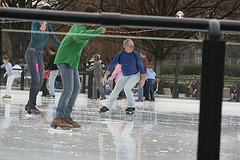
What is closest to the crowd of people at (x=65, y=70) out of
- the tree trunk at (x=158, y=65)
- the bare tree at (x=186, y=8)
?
the tree trunk at (x=158, y=65)

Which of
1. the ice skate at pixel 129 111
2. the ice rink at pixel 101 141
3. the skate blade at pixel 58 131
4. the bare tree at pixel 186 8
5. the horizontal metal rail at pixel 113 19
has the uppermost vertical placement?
the bare tree at pixel 186 8

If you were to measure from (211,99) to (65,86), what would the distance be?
3.79 m

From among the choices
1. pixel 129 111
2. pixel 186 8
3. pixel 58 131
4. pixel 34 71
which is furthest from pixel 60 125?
pixel 186 8

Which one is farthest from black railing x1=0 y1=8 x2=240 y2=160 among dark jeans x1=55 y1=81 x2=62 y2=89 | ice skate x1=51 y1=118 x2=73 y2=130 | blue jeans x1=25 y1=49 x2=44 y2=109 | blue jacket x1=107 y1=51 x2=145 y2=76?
blue jacket x1=107 y1=51 x2=145 y2=76

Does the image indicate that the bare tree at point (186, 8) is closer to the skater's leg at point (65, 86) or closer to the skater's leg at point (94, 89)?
the skater's leg at point (94, 89)

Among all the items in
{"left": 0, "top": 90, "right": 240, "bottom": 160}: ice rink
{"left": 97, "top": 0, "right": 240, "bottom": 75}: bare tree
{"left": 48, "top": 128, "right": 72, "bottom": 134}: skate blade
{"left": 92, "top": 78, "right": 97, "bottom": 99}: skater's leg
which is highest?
{"left": 97, "top": 0, "right": 240, "bottom": 75}: bare tree

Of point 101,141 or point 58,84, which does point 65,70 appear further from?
point 101,141

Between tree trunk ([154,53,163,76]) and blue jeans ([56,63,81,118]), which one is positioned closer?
blue jeans ([56,63,81,118])

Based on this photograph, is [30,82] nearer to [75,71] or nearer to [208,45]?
[75,71]

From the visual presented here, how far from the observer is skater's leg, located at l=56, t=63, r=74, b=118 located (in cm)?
540

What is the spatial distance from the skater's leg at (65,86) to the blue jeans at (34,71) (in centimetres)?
99

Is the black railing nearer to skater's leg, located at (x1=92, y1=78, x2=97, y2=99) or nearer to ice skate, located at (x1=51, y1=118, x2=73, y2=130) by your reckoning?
ice skate, located at (x1=51, y1=118, x2=73, y2=130)

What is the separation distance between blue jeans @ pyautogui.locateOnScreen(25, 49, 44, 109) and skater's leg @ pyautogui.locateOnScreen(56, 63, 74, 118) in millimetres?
988

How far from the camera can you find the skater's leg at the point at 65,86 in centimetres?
540
